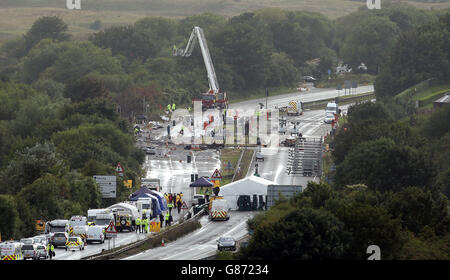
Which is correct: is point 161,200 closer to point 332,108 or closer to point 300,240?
point 300,240

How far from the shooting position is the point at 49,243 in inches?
2431

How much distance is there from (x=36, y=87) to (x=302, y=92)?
50742 mm

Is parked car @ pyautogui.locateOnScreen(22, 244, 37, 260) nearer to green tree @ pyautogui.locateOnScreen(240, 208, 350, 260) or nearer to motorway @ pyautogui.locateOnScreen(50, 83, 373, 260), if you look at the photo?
motorway @ pyautogui.locateOnScreen(50, 83, 373, 260)

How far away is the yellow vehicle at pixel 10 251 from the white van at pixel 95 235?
400 inches

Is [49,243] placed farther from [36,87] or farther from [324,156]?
[36,87]

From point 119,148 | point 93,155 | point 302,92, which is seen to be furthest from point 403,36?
point 93,155

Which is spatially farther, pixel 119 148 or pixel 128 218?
pixel 119 148

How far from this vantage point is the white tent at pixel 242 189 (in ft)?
290

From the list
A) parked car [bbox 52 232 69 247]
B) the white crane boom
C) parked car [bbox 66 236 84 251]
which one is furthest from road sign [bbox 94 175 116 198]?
the white crane boom

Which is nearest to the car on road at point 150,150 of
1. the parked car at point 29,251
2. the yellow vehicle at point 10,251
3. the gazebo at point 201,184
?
the gazebo at point 201,184

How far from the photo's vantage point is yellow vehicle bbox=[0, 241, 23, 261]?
56.1m

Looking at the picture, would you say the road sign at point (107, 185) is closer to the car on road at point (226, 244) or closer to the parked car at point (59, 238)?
the parked car at point (59, 238)

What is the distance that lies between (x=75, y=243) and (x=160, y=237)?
27.4 ft

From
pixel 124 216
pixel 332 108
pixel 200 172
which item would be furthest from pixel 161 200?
pixel 332 108
